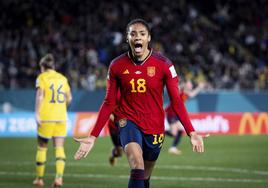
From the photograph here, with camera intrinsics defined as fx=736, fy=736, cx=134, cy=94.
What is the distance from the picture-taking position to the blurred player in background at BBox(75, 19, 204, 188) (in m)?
8.88

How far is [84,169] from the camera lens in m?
16.5

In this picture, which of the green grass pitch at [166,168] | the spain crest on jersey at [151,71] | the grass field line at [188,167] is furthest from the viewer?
the grass field line at [188,167]

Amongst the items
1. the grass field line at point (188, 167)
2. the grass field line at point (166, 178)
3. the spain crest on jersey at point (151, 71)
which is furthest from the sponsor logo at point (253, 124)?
the spain crest on jersey at point (151, 71)

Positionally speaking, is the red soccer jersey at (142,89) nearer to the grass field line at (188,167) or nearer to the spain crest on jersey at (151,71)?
the spain crest on jersey at (151,71)

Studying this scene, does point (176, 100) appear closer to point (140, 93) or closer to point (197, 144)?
point (140, 93)

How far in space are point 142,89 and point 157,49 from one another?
23.0m

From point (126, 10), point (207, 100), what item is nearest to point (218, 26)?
point (126, 10)

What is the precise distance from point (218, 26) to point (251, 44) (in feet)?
6.71

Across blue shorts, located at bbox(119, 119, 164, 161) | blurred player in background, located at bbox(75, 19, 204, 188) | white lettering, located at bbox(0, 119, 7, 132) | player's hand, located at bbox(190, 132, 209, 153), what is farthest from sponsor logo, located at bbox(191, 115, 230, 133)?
player's hand, located at bbox(190, 132, 209, 153)

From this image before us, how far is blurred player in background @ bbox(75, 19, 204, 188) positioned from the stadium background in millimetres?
10443

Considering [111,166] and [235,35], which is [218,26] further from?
[111,166]

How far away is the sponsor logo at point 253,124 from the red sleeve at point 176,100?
753 inches

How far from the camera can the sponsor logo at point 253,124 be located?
27844 millimetres

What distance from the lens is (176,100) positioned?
8.91 m
